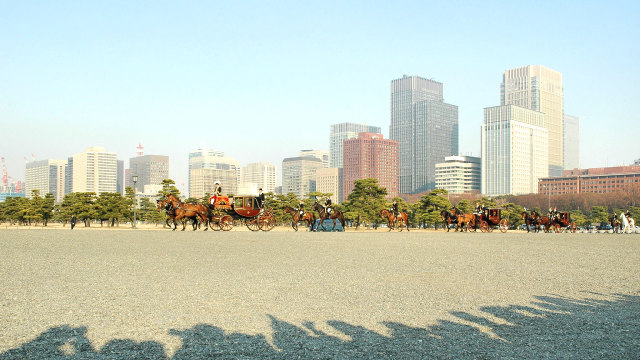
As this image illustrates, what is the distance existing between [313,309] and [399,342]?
6.30 feet

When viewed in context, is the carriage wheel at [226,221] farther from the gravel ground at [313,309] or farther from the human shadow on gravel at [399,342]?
the human shadow on gravel at [399,342]

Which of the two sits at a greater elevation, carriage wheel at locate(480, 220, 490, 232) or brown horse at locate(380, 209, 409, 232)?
brown horse at locate(380, 209, 409, 232)

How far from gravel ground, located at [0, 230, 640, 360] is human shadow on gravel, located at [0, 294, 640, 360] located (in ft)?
0.07

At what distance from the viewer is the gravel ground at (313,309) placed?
5.93 metres

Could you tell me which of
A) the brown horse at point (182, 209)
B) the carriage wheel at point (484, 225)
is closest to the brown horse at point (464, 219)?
the carriage wheel at point (484, 225)

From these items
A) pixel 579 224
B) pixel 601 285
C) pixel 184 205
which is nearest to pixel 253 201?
pixel 184 205

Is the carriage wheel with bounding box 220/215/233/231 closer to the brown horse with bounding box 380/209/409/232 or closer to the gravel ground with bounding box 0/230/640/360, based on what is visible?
the brown horse with bounding box 380/209/409/232

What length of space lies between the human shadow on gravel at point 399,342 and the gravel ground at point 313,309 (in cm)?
2

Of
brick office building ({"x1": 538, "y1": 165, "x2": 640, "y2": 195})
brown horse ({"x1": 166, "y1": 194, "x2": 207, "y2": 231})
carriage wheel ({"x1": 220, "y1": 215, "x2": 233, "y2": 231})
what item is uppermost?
brick office building ({"x1": 538, "y1": 165, "x2": 640, "y2": 195})

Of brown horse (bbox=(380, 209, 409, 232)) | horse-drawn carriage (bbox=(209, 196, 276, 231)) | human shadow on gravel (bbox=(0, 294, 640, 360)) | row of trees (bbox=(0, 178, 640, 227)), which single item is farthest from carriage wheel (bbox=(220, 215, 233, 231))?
human shadow on gravel (bbox=(0, 294, 640, 360))

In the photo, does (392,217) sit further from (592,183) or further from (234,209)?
(592,183)

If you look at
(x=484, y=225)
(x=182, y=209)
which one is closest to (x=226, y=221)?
(x=182, y=209)

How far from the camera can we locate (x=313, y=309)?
25.6 ft

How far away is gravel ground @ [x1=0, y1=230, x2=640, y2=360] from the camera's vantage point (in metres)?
5.93
